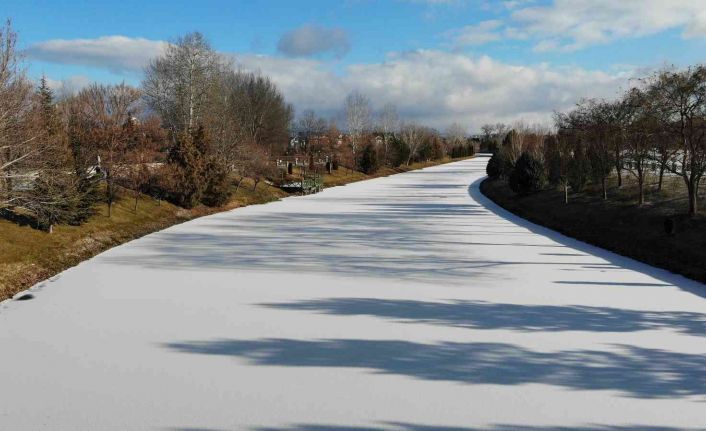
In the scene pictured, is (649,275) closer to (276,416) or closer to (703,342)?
(703,342)

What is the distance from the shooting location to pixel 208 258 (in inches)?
491

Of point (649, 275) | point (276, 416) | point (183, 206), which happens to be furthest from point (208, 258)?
point (183, 206)

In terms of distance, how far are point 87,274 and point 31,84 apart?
5371 millimetres

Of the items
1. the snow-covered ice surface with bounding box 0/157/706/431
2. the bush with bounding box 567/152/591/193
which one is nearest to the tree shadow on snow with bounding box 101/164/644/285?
the snow-covered ice surface with bounding box 0/157/706/431

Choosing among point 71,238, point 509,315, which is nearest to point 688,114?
point 509,315

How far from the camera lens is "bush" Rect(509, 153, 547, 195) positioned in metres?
29.1

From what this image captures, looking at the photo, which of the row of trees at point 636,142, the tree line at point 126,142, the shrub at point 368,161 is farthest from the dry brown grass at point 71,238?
the shrub at point 368,161

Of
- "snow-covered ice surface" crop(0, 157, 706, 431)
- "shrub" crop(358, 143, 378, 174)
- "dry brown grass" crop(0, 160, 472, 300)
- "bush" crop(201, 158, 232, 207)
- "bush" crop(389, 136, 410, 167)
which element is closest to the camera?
"snow-covered ice surface" crop(0, 157, 706, 431)

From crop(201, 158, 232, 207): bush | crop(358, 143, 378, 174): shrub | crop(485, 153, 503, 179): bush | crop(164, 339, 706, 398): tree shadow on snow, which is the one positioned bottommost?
crop(164, 339, 706, 398): tree shadow on snow

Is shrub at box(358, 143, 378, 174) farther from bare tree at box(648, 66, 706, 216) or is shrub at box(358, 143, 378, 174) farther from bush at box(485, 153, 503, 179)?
bare tree at box(648, 66, 706, 216)

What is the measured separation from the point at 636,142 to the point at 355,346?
56.4ft

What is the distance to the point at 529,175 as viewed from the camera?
2927cm

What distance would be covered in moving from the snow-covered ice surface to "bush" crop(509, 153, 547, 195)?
1776cm

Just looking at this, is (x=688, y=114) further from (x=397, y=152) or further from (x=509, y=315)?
(x=397, y=152)
